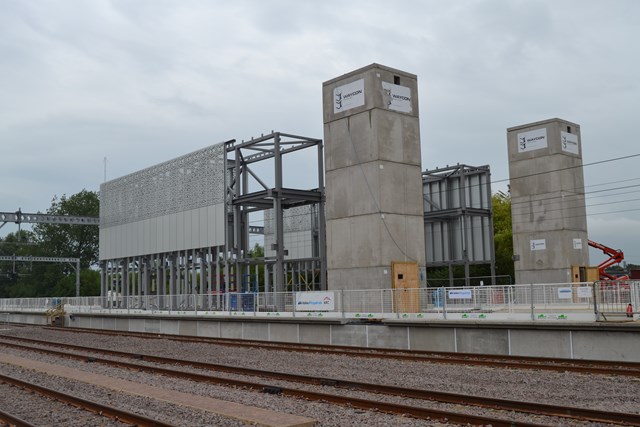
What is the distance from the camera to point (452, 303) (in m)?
24.0

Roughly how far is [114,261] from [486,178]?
98.7 feet

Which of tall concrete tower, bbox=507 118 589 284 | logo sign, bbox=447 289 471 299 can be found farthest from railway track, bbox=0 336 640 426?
tall concrete tower, bbox=507 118 589 284

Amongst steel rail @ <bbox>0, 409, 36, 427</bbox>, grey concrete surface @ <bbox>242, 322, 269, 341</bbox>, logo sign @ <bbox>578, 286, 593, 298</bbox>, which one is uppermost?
logo sign @ <bbox>578, 286, 593, 298</bbox>

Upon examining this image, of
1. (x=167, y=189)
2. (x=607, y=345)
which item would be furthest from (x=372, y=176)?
(x=167, y=189)

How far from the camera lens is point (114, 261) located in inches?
2168

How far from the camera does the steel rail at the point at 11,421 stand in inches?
431

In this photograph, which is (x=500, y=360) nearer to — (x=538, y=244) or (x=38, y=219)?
(x=538, y=244)

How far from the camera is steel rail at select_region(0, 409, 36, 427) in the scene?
35.9 feet

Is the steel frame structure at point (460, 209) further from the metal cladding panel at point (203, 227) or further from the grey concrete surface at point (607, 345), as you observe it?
the grey concrete surface at point (607, 345)

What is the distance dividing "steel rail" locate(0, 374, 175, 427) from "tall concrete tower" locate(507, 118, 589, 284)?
106 feet

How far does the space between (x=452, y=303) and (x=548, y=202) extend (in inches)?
789

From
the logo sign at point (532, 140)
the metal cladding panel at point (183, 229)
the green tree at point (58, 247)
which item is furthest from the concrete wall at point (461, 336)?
the green tree at point (58, 247)

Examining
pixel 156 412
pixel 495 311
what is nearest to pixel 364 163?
pixel 495 311

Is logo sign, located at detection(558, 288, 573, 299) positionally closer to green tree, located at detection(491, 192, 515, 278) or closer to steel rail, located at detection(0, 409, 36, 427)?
steel rail, located at detection(0, 409, 36, 427)
